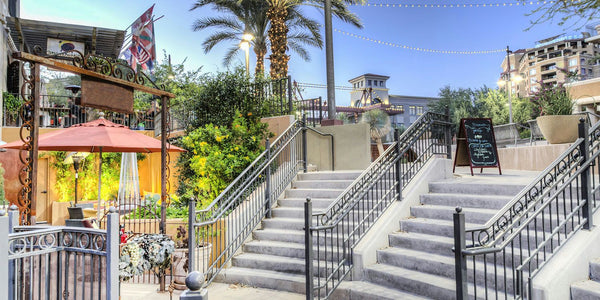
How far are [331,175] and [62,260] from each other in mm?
5674

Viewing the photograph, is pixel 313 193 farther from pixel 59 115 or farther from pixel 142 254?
pixel 59 115

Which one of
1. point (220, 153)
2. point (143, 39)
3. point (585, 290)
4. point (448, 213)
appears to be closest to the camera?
point (585, 290)

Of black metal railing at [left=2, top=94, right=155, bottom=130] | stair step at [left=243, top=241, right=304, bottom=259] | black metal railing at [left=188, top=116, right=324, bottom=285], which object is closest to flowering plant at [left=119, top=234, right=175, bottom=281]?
black metal railing at [left=188, top=116, right=324, bottom=285]

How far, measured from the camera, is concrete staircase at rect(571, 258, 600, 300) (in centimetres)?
358

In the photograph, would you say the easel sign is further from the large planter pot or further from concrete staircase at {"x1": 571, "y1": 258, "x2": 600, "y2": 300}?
concrete staircase at {"x1": 571, "y1": 258, "x2": 600, "y2": 300}

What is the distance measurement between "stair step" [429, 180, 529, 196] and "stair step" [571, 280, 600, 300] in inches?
69.4

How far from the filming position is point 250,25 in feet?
58.6

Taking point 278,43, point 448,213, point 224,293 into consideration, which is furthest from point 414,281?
point 278,43

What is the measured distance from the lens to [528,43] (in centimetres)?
12575

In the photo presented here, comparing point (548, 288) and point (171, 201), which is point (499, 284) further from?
point (171, 201)

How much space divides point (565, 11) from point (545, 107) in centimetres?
274

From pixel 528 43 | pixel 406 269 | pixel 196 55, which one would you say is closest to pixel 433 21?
pixel 528 43

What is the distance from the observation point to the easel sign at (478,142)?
7273mm

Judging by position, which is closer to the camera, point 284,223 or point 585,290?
point 585,290
